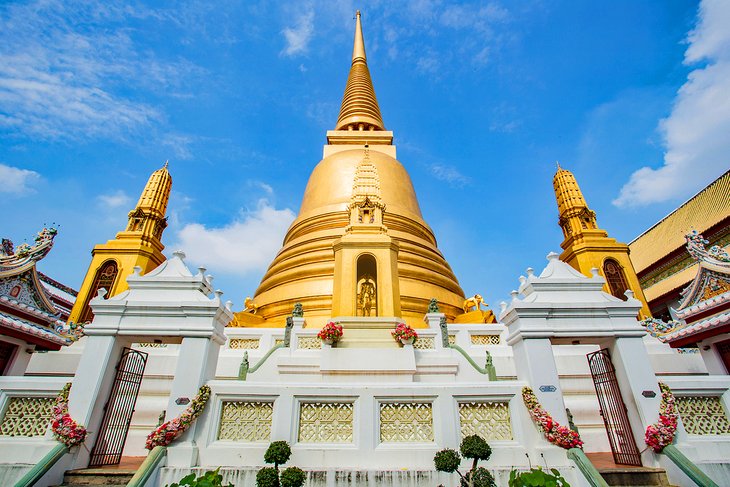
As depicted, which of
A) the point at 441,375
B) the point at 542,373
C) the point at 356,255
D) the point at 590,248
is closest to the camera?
the point at 542,373

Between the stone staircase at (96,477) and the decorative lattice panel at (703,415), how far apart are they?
7.53 meters

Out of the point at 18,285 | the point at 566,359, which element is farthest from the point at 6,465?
the point at 566,359

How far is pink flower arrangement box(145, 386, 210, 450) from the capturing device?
5.02 meters

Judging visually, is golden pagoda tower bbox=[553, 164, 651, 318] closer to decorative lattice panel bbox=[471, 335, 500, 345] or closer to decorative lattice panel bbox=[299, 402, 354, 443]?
decorative lattice panel bbox=[471, 335, 500, 345]

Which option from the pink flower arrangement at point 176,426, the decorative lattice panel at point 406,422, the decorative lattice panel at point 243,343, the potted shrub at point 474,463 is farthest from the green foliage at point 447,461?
the decorative lattice panel at point 243,343

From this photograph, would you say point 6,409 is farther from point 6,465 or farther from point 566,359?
point 566,359

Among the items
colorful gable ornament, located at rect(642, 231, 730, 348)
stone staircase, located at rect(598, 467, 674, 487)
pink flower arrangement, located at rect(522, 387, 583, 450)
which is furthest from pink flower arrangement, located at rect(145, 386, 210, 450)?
colorful gable ornament, located at rect(642, 231, 730, 348)

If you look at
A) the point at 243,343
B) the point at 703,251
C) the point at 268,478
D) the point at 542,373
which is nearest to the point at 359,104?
the point at 243,343

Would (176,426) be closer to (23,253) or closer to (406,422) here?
(406,422)

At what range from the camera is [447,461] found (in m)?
4.40

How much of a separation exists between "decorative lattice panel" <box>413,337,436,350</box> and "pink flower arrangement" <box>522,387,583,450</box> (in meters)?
5.22

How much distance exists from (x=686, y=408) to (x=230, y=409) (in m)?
6.48

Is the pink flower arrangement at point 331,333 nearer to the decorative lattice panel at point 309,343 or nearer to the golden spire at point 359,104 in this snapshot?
the decorative lattice panel at point 309,343

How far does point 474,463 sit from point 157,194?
21961 millimetres
